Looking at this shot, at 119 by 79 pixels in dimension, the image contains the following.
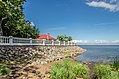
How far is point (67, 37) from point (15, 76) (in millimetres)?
64546

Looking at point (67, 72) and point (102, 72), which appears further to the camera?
point (102, 72)

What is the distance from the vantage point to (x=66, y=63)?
1027cm

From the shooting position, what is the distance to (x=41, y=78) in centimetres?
1011

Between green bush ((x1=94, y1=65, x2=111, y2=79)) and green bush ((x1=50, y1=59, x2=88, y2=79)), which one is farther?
green bush ((x1=94, y1=65, x2=111, y2=79))

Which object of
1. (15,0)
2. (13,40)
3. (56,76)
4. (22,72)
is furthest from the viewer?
(15,0)

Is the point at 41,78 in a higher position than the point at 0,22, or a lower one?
lower

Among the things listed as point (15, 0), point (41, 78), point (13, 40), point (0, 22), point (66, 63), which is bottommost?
point (41, 78)

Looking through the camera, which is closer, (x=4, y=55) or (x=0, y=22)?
(x=4, y=55)

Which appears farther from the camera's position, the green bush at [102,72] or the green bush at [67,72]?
the green bush at [102,72]

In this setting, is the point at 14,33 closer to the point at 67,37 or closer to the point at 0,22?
the point at 0,22

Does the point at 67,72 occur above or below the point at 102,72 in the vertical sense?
above

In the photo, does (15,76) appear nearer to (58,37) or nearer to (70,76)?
(70,76)

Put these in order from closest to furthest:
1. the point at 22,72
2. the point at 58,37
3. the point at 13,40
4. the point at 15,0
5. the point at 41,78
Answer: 1. the point at 41,78
2. the point at 22,72
3. the point at 13,40
4. the point at 15,0
5. the point at 58,37

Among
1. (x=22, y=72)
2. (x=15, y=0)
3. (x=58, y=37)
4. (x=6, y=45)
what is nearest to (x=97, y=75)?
(x=22, y=72)
